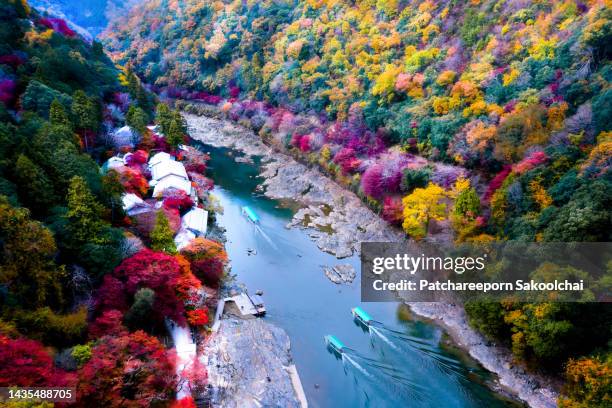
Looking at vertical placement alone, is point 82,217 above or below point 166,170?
below

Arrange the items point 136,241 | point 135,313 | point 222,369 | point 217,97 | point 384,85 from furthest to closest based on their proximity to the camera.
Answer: point 217,97 → point 384,85 → point 136,241 → point 222,369 → point 135,313

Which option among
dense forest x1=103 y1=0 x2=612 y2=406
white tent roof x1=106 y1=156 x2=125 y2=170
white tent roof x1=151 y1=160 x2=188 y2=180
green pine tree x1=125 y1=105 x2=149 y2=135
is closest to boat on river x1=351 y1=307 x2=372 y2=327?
dense forest x1=103 y1=0 x2=612 y2=406

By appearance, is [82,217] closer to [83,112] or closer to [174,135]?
[83,112]

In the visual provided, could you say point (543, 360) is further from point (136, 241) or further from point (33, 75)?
point (33, 75)

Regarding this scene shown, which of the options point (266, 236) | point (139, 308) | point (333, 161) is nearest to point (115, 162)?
point (266, 236)

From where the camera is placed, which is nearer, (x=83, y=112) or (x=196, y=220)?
(x=196, y=220)

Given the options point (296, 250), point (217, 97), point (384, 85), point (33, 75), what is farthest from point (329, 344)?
point (217, 97)

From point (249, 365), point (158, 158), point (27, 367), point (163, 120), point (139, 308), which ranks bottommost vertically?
point (249, 365)

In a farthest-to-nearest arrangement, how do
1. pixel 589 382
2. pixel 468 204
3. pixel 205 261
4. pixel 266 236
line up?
pixel 266 236, pixel 205 261, pixel 468 204, pixel 589 382
